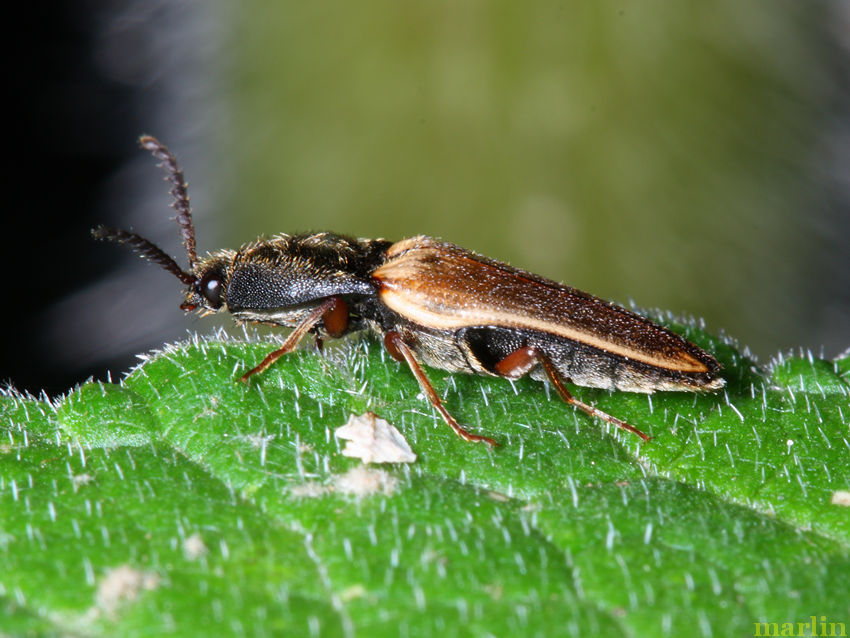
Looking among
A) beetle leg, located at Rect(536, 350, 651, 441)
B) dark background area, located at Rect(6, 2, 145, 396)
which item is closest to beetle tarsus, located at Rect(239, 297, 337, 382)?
beetle leg, located at Rect(536, 350, 651, 441)

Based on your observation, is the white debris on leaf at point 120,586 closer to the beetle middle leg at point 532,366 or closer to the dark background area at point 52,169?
the beetle middle leg at point 532,366

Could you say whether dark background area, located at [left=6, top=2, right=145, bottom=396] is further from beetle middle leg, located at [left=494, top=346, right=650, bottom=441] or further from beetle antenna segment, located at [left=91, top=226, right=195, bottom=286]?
beetle middle leg, located at [left=494, top=346, right=650, bottom=441]

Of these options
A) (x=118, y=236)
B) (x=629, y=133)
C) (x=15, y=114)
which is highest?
(x=629, y=133)

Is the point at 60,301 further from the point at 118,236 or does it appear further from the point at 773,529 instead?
the point at 773,529

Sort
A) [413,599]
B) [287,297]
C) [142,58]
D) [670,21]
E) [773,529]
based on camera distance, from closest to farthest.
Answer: [413,599] → [773,529] → [287,297] → [670,21] → [142,58]

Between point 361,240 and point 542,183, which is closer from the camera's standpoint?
point 361,240

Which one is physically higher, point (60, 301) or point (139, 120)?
point (139, 120)

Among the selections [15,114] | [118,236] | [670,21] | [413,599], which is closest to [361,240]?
[118,236]
